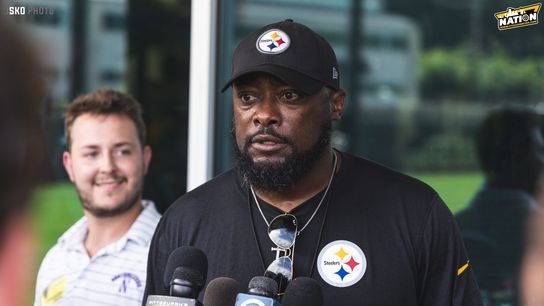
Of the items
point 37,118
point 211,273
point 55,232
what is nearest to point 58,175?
point 55,232

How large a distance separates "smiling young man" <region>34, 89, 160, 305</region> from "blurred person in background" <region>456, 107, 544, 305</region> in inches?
54.6

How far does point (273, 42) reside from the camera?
9.07ft

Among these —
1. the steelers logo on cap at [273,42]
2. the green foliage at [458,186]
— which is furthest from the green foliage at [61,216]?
the green foliage at [458,186]

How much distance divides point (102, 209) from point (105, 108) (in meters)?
0.43

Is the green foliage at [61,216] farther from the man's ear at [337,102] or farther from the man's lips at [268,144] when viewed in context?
the man's ear at [337,102]

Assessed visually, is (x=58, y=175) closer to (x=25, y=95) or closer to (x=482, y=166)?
(x=482, y=166)

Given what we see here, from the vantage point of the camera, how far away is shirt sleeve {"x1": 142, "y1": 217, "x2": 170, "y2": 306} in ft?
Answer: 9.16

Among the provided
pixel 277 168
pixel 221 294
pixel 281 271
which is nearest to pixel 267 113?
pixel 277 168

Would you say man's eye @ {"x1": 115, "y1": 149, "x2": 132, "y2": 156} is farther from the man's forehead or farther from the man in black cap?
the man's forehead

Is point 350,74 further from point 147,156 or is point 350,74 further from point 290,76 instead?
point 290,76

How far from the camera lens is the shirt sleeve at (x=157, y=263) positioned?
279cm

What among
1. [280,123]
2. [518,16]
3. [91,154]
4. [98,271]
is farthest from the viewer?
[91,154]

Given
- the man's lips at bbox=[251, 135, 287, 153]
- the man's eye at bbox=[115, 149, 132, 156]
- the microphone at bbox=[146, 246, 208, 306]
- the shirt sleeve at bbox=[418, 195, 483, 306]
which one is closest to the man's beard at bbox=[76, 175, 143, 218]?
the man's eye at bbox=[115, 149, 132, 156]

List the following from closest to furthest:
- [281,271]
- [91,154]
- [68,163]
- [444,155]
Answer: [281,271]
[91,154]
[68,163]
[444,155]
